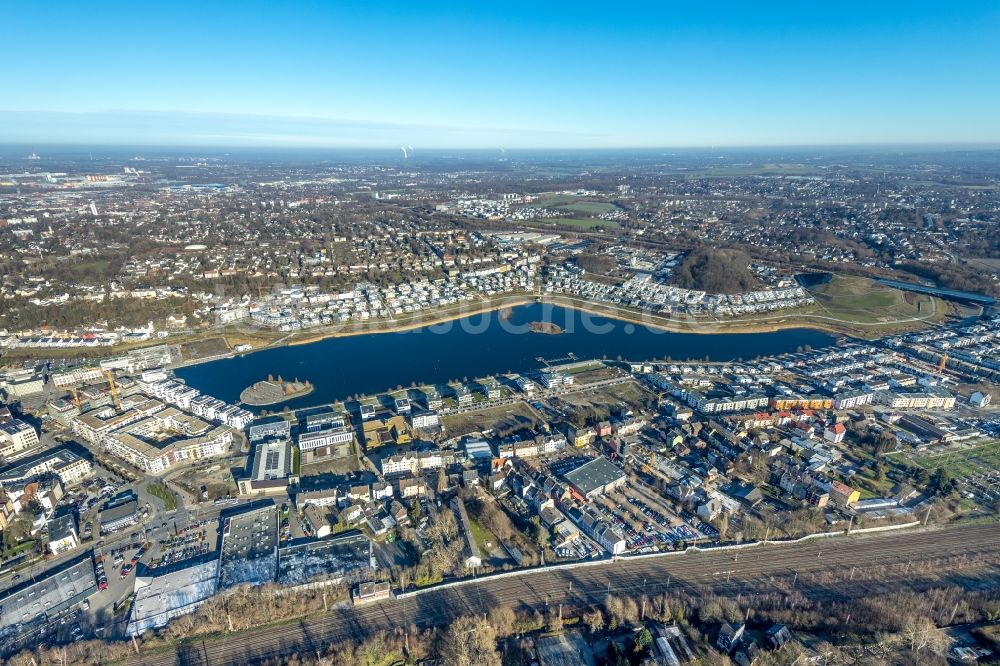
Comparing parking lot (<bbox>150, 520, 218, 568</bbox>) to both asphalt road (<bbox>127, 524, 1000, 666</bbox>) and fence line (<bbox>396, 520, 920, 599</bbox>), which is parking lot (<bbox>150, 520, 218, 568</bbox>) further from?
fence line (<bbox>396, 520, 920, 599</bbox>)

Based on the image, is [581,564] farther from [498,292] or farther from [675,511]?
[498,292]

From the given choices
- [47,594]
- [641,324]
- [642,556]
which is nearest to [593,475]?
[642,556]

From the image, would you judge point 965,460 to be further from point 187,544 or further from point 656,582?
point 187,544

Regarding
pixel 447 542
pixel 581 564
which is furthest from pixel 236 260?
pixel 581 564

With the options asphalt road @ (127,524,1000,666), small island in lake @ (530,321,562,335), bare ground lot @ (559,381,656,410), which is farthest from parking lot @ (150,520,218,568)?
small island in lake @ (530,321,562,335)

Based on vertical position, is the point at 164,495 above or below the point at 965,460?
below

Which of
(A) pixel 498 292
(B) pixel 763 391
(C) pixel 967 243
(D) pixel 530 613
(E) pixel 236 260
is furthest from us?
(C) pixel 967 243
